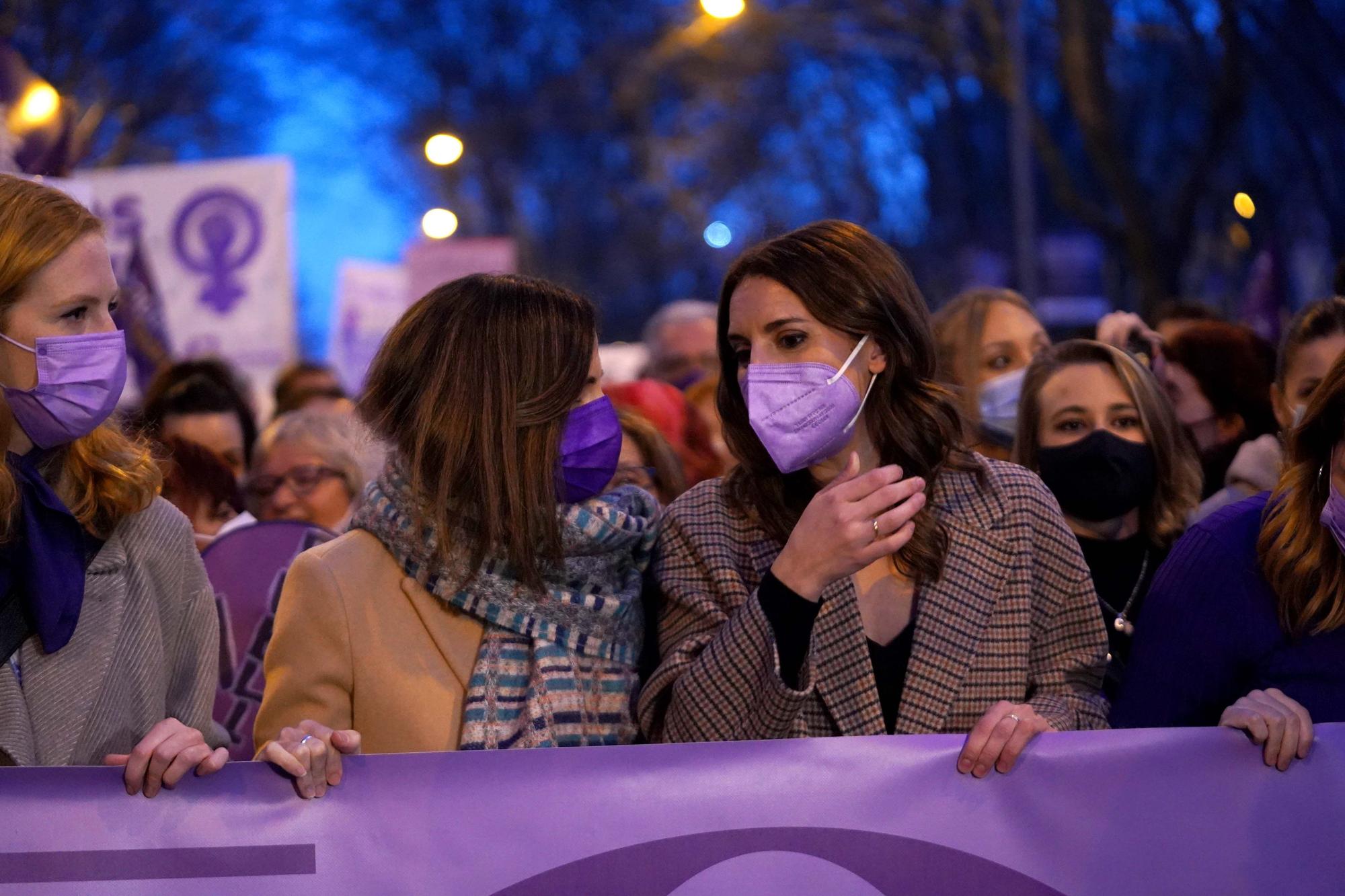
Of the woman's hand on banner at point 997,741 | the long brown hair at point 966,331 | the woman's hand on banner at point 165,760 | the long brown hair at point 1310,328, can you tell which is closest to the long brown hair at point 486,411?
the woman's hand on banner at point 165,760

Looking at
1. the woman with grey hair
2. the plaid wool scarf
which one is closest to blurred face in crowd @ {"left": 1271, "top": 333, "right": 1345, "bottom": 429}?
the plaid wool scarf

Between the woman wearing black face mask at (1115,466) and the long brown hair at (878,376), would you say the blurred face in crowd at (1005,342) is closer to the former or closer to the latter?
the woman wearing black face mask at (1115,466)

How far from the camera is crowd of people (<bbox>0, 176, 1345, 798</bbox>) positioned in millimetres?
2951

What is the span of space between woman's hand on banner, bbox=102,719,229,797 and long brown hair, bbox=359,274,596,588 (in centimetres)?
58

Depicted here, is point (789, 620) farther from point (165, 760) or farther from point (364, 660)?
point (165, 760)

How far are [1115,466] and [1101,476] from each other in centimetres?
4

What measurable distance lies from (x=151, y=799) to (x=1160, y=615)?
6.34ft

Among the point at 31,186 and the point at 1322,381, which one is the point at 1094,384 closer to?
the point at 1322,381

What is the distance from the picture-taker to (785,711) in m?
3.02

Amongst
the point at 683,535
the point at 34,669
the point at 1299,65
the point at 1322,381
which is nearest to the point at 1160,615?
the point at 1322,381

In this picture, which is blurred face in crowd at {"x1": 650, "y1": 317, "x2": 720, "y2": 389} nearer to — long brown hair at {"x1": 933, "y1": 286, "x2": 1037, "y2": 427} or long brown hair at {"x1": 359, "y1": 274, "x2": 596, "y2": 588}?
long brown hair at {"x1": 933, "y1": 286, "x2": 1037, "y2": 427}

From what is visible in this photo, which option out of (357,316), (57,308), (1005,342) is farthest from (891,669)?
(357,316)

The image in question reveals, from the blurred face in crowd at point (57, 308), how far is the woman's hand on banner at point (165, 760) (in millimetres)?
651

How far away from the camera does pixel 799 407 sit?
3.28 meters
